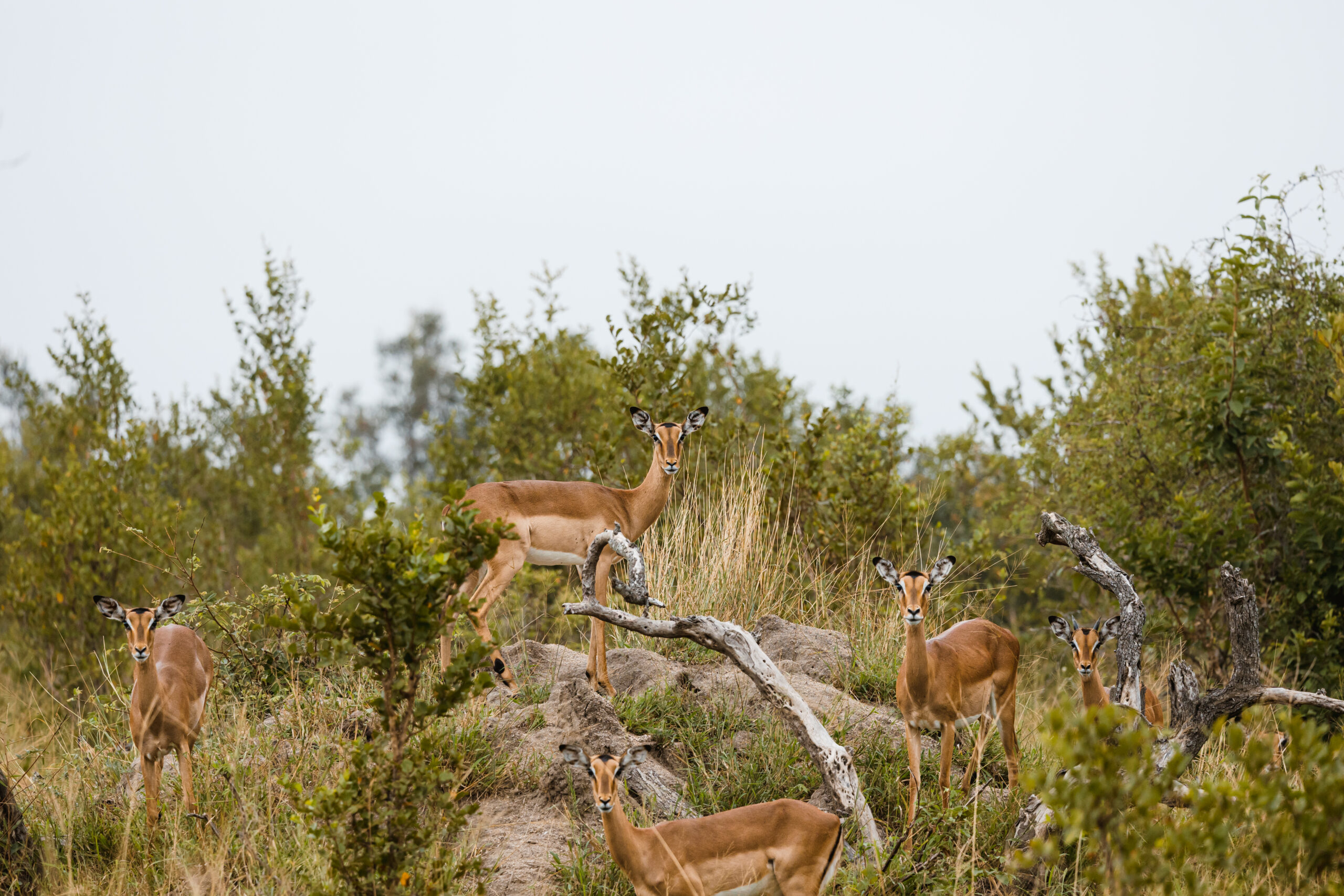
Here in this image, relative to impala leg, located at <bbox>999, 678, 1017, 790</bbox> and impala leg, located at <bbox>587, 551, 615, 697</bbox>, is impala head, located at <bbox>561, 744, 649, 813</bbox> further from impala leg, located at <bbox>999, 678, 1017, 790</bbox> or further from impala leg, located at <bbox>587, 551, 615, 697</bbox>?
impala leg, located at <bbox>999, 678, 1017, 790</bbox>

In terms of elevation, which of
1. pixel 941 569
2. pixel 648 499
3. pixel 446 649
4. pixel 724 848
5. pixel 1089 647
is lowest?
pixel 724 848

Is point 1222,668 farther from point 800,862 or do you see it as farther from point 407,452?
point 407,452

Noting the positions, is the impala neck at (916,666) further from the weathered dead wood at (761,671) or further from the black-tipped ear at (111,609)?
the black-tipped ear at (111,609)

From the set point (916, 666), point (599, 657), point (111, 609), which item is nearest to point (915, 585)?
point (916, 666)

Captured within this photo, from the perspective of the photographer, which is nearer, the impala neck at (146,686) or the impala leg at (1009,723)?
the impala neck at (146,686)

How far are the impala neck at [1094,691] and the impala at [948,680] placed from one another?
1.32 feet

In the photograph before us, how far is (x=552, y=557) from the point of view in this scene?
7.39 m

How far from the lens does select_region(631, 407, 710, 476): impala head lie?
7422mm

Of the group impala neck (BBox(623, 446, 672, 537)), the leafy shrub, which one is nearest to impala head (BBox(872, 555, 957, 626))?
impala neck (BBox(623, 446, 672, 537))

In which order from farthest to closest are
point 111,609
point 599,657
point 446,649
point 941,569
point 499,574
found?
1. point 499,574
2. point 446,649
3. point 599,657
4. point 941,569
5. point 111,609

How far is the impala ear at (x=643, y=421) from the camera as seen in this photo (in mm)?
7604

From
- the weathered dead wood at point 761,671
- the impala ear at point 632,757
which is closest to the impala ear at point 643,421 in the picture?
the weathered dead wood at point 761,671

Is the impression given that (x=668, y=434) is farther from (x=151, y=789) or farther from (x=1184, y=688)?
(x=151, y=789)

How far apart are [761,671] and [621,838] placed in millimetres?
1218
